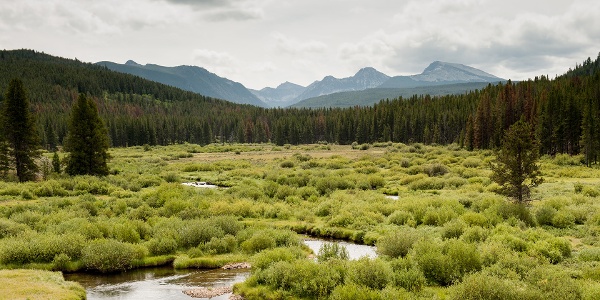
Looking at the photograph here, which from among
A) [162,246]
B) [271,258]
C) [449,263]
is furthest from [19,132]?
[449,263]

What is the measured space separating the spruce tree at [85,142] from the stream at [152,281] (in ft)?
117

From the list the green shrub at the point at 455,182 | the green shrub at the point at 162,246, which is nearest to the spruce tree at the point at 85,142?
the green shrub at the point at 162,246

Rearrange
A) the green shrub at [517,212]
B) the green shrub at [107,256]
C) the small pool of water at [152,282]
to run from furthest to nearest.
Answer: the green shrub at [517,212]
the green shrub at [107,256]
the small pool of water at [152,282]

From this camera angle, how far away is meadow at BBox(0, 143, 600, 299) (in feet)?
58.2

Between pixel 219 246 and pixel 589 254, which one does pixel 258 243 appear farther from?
pixel 589 254

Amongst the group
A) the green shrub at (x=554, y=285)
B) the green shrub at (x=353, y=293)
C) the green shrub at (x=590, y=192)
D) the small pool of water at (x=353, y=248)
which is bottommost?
the small pool of water at (x=353, y=248)

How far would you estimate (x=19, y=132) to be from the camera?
5053 centimetres

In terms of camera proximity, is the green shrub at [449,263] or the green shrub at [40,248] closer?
the green shrub at [449,263]

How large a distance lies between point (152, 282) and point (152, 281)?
183mm

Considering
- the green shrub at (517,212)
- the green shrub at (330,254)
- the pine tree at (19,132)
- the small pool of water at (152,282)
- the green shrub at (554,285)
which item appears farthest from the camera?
the pine tree at (19,132)

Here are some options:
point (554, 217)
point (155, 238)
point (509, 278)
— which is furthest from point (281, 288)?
point (554, 217)

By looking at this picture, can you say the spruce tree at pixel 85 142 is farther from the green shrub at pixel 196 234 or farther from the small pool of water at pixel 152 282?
the small pool of water at pixel 152 282

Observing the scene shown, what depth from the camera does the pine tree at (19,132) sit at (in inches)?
1969

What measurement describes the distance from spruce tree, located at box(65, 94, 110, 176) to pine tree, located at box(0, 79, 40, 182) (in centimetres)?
401
